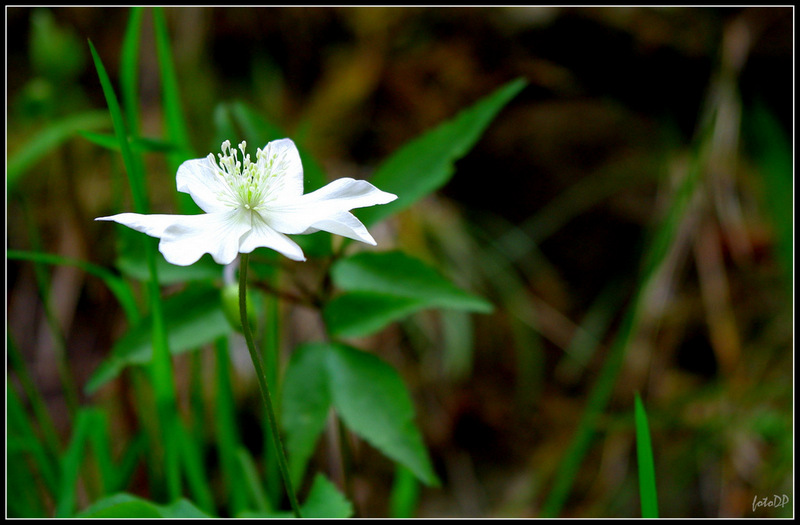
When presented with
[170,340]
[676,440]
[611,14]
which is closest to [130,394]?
[170,340]

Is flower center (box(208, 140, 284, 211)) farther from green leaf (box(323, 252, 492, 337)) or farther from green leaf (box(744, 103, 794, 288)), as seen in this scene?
green leaf (box(744, 103, 794, 288))

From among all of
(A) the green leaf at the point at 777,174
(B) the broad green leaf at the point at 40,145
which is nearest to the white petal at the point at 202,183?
(B) the broad green leaf at the point at 40,145

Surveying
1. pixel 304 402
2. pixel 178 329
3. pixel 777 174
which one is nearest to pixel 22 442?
pixel 178 329

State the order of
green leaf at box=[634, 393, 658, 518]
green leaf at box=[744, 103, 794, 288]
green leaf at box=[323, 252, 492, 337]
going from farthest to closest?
green leaf at box=[744, 103, 794, 288] < green leaf at box=[323, 252, 492, 337] < green leaf at box=[634, 393, 658, 518]

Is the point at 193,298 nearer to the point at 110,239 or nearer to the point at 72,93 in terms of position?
the point at 110,239

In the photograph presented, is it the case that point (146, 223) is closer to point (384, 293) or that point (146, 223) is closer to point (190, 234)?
point (190, 234)

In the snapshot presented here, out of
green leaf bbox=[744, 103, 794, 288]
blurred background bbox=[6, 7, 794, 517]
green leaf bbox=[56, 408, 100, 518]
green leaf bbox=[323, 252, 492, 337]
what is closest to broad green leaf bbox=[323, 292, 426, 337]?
green leaf bbox=[323, 252, 492, 337]
